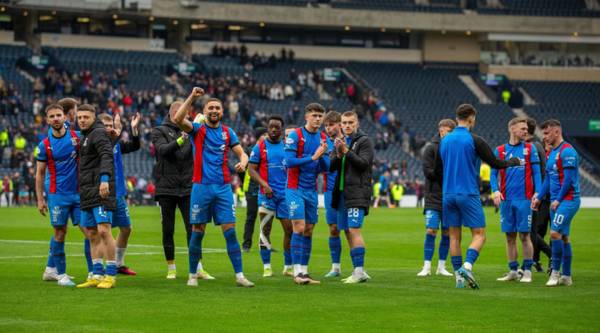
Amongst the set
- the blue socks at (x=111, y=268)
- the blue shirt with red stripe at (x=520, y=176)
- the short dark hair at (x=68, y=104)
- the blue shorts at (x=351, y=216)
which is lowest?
the blue socks at (x=111, y=268)

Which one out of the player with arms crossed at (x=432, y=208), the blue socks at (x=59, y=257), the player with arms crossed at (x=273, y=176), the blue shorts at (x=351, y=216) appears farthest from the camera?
the player with arms crossed at (x=432, y=208)

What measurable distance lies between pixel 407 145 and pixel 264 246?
50676 millimetres

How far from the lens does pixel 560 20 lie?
268ft

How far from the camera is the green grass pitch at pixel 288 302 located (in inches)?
489

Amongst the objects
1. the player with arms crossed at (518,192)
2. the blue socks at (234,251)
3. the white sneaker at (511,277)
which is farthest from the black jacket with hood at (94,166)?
the white sneaker at (511,277)

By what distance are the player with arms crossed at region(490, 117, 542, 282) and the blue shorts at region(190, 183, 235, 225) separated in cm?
424

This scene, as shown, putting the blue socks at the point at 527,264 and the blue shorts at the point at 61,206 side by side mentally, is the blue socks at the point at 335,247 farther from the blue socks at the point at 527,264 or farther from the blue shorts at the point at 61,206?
the blue shorts at the point at 61,206

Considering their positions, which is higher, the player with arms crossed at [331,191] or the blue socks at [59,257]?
the player with arms crossed at [331,191]

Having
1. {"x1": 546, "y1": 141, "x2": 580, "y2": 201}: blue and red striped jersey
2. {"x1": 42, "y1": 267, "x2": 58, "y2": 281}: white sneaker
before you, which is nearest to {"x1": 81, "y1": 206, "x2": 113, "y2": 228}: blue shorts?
{"x1": 42, "y1": 267, "x2": 58, "y2": 281}: white sneaker

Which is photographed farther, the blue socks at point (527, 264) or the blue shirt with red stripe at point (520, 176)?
the blue shirt with red stripe at point (520, 176)

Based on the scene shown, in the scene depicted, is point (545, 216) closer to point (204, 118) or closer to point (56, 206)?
point (204, 118)

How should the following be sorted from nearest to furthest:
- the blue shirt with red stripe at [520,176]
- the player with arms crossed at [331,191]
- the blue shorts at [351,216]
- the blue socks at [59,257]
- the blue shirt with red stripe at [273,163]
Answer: the blue socks at [59,257] → the blue shorts at [351,216] → the player with arms crossed at [331,191] → the blue shirt with red stripe at [520,176] → the blue shirt with red stripe at [273,163]

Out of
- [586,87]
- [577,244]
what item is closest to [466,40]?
[586,87]

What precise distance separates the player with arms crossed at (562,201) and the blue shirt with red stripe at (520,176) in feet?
2.22
